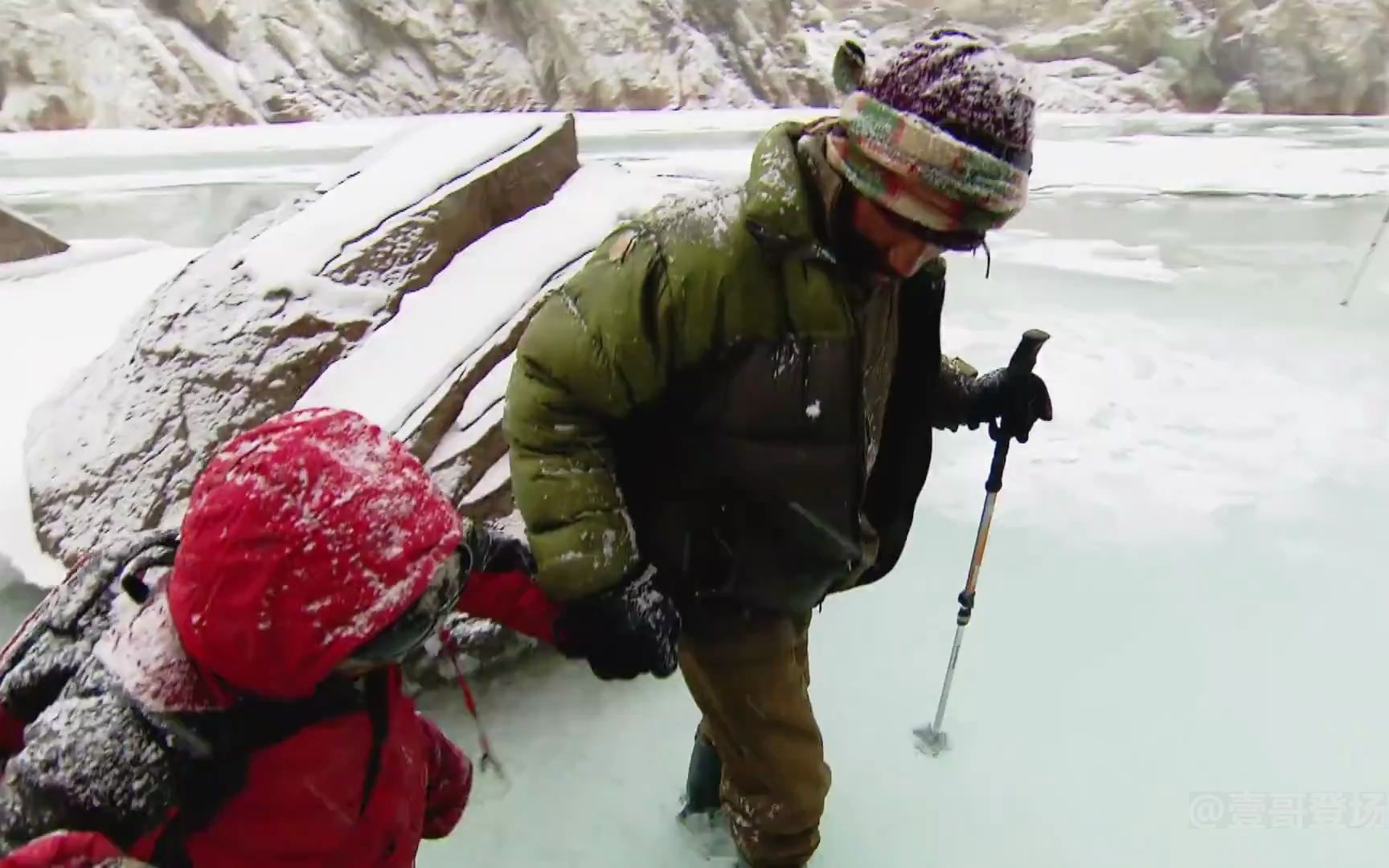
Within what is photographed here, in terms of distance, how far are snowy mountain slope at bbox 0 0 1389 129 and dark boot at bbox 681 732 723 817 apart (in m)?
14.2

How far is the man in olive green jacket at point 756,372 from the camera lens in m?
0.93

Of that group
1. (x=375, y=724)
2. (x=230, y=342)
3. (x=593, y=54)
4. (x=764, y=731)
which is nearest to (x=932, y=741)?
(x=764, y=731)

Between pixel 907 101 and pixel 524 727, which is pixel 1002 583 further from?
pixel 907 101

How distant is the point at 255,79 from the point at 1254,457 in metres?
18.7

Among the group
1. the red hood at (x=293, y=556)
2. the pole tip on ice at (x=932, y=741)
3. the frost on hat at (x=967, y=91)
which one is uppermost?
the frost on hat at (x=967, y=91)

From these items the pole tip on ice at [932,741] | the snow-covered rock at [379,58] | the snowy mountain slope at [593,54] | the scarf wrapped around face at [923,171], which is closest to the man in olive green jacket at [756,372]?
the scarf wrapped around face at [923,171]

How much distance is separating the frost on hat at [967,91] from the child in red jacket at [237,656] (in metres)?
0.62

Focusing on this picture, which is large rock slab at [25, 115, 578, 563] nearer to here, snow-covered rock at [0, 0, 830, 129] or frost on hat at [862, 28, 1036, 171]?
frost on hat at [862, 28, 1036, 171]

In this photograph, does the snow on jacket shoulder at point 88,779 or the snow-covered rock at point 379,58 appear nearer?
the snow on jacket shoulder at point 88,779

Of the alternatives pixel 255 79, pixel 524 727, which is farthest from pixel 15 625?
pixel 255 79

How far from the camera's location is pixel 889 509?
1309 mm

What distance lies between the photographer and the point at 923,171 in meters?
0.91

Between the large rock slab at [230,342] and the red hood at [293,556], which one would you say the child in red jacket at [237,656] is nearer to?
the red hood at [293,556]

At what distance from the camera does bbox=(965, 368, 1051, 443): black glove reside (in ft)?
4.85
